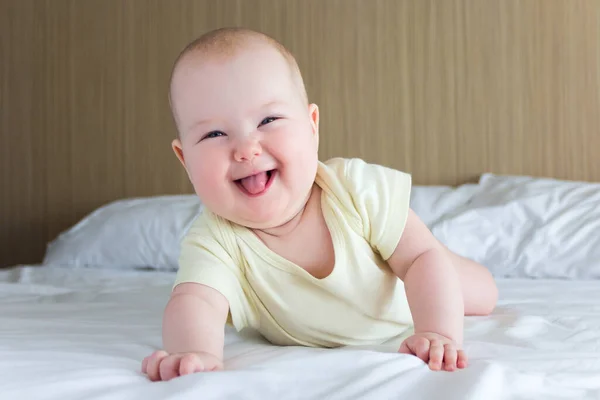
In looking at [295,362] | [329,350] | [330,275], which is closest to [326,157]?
[330,275]

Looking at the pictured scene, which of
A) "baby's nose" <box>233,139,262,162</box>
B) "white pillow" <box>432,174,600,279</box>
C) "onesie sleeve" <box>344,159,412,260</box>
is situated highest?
"baby's nose" <box>233,139,262,162</box>

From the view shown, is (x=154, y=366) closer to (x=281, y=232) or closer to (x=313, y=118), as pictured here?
(x=281, y=232)

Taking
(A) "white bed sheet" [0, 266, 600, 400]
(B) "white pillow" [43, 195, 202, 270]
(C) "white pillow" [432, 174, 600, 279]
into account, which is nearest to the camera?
(A) "white bed sheet" [0, 266, 600, 400]

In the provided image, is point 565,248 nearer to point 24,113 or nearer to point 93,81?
point 93,81

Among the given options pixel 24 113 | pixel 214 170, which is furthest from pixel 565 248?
pixel 24 113

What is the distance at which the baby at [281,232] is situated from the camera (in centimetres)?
87

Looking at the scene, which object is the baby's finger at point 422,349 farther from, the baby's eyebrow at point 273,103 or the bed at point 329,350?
the baby's eyebrow at point 273,103

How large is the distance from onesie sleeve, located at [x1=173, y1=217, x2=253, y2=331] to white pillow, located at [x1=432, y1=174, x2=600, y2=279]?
889 mm

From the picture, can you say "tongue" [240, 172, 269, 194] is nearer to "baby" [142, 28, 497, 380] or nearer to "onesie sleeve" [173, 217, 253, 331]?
"baby" [142, 28, 497, 380]

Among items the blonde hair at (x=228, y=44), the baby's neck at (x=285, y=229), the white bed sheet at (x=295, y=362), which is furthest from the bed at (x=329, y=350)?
the blonde hair at (x=228, y=44)

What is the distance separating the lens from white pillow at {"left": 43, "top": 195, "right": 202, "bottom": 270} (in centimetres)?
199

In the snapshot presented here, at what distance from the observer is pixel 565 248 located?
1.65m

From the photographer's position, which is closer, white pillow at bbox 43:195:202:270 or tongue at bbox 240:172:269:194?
tongue at bbox 240:172:269:194

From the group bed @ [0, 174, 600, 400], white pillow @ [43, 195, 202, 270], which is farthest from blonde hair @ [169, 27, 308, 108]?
white pillow @ [43, 195, 202, 270]
